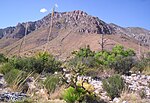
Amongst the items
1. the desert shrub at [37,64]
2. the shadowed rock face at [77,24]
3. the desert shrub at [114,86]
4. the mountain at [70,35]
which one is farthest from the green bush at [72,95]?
the shadowed rock face at [77,24]

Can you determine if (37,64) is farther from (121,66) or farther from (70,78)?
(70,78)

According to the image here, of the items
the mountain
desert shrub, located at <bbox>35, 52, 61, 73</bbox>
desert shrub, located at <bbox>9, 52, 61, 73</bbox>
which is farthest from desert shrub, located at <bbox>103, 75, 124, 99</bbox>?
the mountain

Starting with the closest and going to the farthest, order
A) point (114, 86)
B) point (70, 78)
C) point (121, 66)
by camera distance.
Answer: point (70, 78), point (114, 86), point (121, 66)

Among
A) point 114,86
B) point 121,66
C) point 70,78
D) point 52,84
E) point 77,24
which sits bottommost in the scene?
point 114,86

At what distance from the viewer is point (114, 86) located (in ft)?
43.2

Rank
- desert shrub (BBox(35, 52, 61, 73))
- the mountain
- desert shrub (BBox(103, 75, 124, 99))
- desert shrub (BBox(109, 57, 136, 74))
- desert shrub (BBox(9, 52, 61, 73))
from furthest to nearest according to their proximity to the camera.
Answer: the mountain
desert shrub (BBox(109, 57, 136, 74))
desert shrub (BBox(35, 52, 61, 73))
desert shrub (BBox(9, 52, 61, 73))
desert shrub (BBox(103, 75, 124, 99))

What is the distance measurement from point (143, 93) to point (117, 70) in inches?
395

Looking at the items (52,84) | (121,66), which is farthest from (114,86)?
(121,66)

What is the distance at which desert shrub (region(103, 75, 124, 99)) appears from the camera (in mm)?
12932

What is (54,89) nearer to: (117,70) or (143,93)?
(143,93)

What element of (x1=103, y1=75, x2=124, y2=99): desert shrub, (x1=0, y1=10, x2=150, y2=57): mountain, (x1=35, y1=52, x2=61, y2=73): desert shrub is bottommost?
(x1=103, y1=75, x2=124, y2=99): desert shrub

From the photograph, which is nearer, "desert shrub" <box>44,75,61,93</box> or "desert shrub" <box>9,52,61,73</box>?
"desert shrub" <box>44,75,61,93</box>

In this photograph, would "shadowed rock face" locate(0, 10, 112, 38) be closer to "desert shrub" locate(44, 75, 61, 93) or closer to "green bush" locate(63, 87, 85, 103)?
"desert shrub" locate(44, 75, 61, 93)

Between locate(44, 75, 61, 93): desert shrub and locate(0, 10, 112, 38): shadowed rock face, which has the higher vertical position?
locate(0, 10, 112, 38): shadowed rock face
